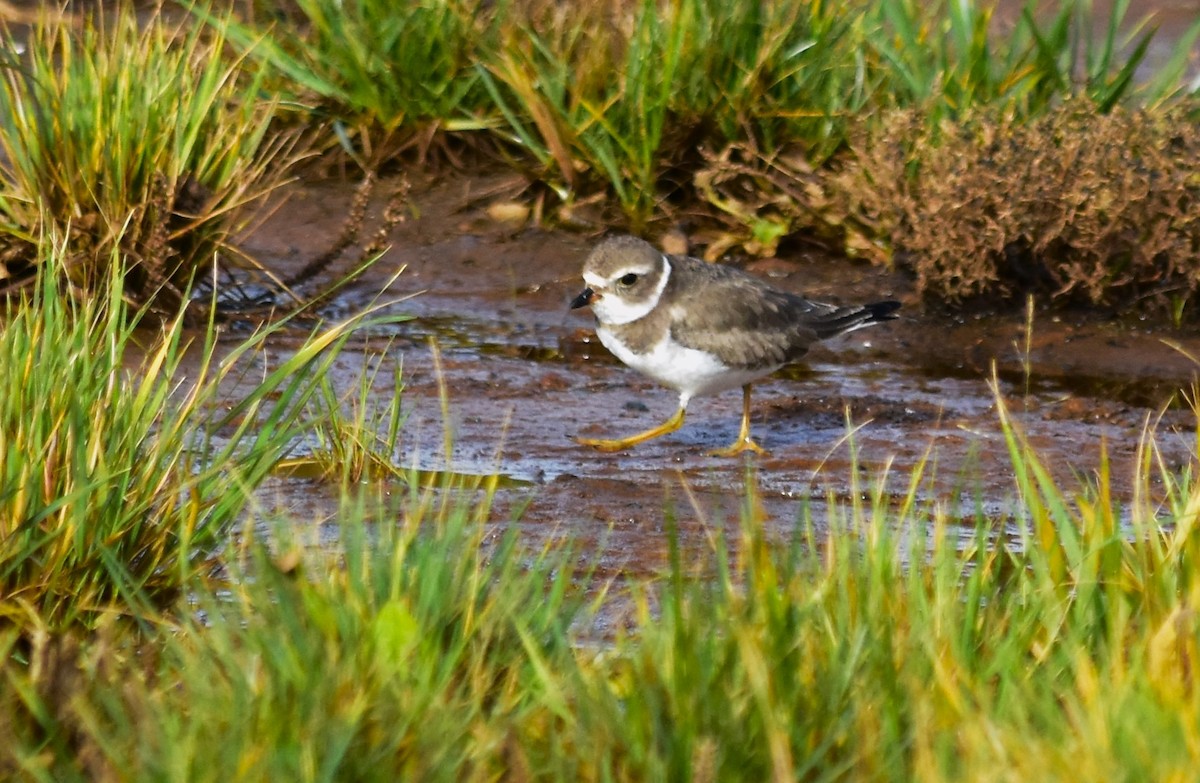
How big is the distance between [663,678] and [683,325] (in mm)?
3615

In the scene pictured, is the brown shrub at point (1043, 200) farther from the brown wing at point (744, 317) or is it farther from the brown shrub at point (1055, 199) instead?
the brown wing at point (744, 317)

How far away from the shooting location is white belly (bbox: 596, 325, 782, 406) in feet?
22.1

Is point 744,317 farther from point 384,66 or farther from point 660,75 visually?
point 384,66

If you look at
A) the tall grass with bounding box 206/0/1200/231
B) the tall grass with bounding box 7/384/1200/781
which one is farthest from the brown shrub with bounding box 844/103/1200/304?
the tall grass with bounding box 7/384/1200/781

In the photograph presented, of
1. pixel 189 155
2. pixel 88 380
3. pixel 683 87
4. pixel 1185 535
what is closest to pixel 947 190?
pixel 683 87

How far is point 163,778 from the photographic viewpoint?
2.97 metres

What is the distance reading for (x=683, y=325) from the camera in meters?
6.82

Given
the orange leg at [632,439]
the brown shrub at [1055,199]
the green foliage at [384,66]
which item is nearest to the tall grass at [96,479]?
the orange leg at [632,439]

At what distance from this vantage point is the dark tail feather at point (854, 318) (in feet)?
24.4

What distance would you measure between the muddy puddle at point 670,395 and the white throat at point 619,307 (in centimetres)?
46

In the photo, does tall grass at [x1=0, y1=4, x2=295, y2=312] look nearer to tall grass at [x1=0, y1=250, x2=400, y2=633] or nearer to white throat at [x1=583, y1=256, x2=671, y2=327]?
white throat at [x1=583, y1=256, x2=671, y2=327]

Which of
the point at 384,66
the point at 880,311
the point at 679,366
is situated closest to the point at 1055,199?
the point at 880,311

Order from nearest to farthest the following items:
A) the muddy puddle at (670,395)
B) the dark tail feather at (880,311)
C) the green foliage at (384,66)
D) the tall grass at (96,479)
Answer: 1. the tall grass at (96,479)
2. the muddy puddle at (670,395)
3. the dark tail feather at (880,311)
4. the green foliage at (384,66)

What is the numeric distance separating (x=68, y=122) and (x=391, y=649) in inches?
172
